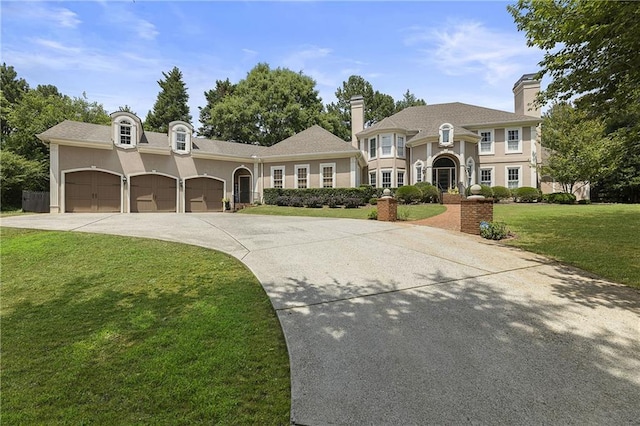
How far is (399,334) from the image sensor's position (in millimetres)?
3201

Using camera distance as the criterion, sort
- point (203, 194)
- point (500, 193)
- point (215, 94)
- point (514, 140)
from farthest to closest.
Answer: point (215, 94), point (514, 140), point (203, 194), point (500, 193)

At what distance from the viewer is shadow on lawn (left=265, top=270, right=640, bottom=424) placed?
2156 millimetres

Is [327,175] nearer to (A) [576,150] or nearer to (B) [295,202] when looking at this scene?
(B) [295,202]

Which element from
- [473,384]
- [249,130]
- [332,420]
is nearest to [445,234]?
[473,384]

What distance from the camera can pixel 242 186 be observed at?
23.8m

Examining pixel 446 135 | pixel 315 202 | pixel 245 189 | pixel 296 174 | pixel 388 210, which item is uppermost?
pixel 446 135

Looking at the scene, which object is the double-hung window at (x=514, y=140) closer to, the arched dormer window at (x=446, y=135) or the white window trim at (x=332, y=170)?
the arched dormer window at (x=446, y=135)

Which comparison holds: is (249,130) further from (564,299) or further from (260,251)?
(564,299)

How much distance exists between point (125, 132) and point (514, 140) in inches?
1036

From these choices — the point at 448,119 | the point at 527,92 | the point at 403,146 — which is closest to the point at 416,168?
the point at 403,146

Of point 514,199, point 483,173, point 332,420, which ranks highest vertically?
point 483,173

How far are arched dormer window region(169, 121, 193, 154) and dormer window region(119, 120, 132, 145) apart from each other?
234 cm

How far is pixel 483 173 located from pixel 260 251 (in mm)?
21193

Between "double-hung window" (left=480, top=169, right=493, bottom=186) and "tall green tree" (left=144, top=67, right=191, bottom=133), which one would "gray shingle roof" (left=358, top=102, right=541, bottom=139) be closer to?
"double-hung window" (left=480, top=169, right=493, bottom=186)
